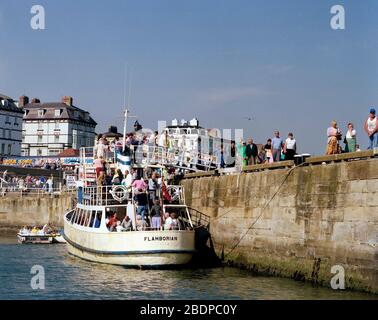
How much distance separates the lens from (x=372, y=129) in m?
23.0

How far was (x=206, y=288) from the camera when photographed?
76.8 feet

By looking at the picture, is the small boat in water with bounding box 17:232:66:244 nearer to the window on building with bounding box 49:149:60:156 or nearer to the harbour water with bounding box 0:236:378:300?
the harbour water with bounding box 0:236:378:300

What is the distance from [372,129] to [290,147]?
5375 mm

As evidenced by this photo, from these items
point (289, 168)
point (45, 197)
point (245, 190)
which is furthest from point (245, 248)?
point (45, 197)

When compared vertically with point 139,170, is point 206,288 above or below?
below

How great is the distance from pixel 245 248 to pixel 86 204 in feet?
31.5

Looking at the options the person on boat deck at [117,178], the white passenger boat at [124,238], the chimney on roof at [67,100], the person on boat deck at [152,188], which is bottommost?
the white passenger boat at [124,238]

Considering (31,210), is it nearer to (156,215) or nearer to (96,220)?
(96,220)

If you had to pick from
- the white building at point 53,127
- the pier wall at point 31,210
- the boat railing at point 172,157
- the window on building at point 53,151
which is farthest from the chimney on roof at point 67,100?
the boat railing at point 172,157

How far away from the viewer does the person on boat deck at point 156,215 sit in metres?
29.3

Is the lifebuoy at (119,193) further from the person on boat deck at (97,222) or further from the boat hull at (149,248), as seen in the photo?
the boat hull at (149,248)

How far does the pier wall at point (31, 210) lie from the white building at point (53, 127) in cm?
6625
